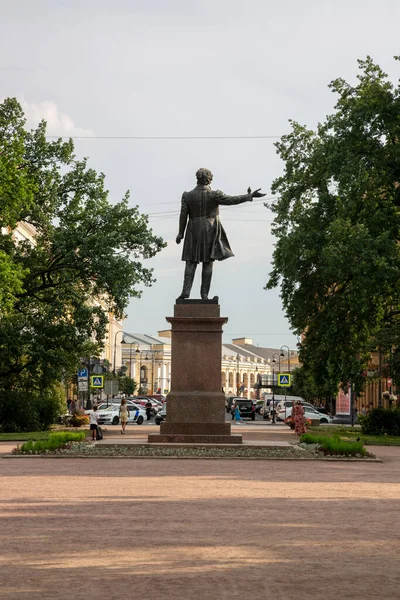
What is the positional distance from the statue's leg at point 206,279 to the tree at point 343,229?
11240mm

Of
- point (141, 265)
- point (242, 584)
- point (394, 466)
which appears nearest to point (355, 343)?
point (141, 265)

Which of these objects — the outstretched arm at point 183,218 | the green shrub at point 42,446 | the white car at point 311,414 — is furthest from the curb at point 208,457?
the white car at point 311,414

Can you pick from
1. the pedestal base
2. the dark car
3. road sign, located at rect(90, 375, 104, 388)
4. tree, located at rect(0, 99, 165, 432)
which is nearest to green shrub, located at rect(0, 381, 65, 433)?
tree, located at rect(0, 99, 165, 432)

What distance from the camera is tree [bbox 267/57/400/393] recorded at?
37875mm

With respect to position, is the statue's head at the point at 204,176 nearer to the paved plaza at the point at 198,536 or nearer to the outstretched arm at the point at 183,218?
the outstretched arm at the point at 183,218

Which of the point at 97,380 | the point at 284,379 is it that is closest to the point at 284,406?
the point at 284,379

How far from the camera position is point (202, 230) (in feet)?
88.4

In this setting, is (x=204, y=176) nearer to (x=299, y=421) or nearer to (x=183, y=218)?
(x=183, y=218)

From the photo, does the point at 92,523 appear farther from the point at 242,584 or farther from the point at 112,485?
the point at 112,485

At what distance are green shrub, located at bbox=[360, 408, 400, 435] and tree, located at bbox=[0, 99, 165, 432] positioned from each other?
1142 centimetres

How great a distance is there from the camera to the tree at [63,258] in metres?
44.6

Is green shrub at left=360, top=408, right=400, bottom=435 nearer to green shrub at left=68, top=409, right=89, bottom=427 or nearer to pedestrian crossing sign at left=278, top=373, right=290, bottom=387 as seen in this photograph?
pedestrian crossing sign at left=278, top=373, right=290, bottom=387

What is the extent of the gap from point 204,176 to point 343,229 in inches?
461

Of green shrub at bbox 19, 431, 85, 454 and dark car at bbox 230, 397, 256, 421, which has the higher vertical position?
dark car at bbox 230, 397, 256, 421
